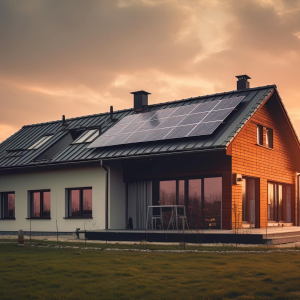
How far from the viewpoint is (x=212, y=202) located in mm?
17625

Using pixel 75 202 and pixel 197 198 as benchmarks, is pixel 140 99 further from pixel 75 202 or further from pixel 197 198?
pixel 197 198

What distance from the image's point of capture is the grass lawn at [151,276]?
6.87 metres

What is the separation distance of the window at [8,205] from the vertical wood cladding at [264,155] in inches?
422

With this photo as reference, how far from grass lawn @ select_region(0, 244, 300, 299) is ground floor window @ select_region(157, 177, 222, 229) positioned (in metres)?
6.71

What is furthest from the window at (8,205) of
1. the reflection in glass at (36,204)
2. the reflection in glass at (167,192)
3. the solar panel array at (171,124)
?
the reflection in glass at (167,192)

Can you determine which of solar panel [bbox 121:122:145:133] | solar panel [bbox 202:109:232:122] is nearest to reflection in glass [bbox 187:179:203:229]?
solar panel [bbox 202:109:232:122]

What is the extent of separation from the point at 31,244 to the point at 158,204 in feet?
19.7

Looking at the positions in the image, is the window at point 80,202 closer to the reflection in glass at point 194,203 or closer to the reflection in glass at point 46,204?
the reflection in glass at point 46,204

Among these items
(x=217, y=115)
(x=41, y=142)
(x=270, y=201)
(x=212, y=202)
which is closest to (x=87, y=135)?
(x=41, y=142)

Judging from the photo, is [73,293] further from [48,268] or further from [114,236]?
[114,236]

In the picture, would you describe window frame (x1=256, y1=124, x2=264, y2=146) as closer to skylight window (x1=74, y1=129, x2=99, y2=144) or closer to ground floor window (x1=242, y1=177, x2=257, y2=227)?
ground floor window (x1=242, y1=177, x2=257, y2=227)

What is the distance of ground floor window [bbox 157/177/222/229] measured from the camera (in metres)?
17.5

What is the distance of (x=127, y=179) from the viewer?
64.1 feet

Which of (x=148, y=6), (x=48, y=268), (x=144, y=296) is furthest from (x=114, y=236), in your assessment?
(x=144, y=296)
